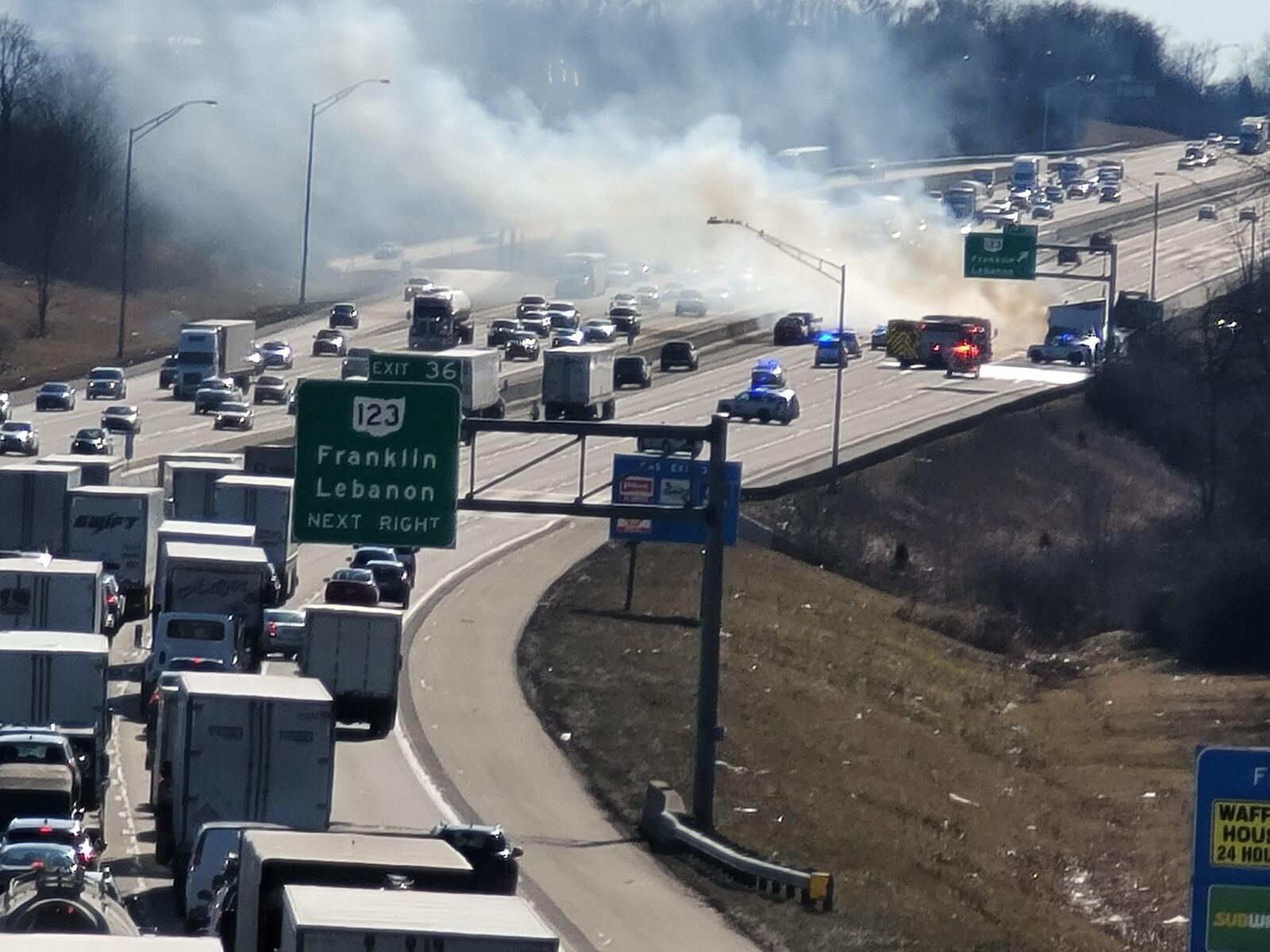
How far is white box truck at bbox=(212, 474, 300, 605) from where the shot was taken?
47.2 meters

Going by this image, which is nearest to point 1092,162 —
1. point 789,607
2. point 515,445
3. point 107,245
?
point 107,245

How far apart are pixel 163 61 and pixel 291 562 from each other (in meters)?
92.3

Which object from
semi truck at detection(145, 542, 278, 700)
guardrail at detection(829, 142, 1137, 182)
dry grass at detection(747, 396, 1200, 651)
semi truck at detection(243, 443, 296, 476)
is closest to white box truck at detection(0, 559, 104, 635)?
semi truck at detection(145, 542, 278, 700)

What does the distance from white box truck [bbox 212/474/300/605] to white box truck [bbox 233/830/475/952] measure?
95.2 ft

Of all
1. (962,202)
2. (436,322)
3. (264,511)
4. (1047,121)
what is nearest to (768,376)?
(436,322)

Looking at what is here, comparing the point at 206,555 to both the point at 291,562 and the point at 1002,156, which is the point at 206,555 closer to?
the point at 291,562

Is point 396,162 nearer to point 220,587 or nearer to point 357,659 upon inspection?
point 220,587

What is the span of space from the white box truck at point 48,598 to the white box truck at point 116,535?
21.1ft

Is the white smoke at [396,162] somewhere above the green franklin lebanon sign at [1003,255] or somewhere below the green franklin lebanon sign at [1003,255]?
above

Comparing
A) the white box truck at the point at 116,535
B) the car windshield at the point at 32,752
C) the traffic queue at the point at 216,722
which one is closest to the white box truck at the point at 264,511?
the traffic queue at the point at 216,722

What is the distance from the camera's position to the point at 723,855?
28969mm

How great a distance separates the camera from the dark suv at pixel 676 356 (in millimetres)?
89750

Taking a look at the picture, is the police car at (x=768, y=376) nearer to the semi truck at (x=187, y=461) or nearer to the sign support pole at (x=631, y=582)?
the semi truck at (x=187, y=461)

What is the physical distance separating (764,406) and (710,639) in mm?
46829
